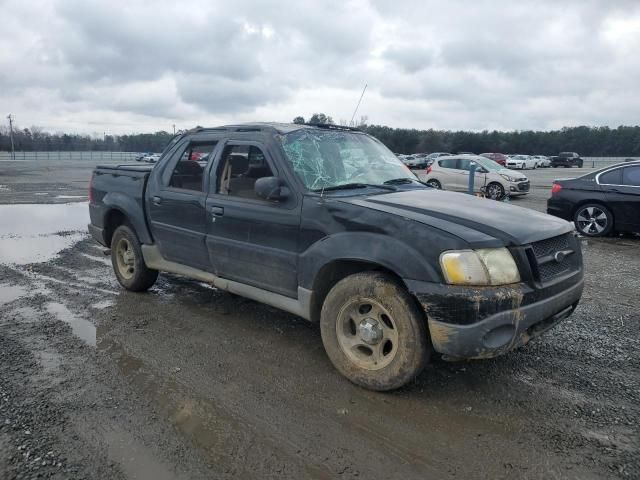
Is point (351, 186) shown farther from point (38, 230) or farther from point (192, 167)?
point (38, 230)

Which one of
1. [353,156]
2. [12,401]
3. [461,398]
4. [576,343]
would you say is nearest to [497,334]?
[461,398]

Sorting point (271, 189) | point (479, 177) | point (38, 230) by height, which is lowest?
point (38, 230)

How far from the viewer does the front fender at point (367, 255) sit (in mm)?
3102

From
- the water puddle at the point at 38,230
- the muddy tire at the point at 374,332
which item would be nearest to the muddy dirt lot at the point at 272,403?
the muddy tire at the point at 374,332

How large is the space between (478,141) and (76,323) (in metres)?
85.7

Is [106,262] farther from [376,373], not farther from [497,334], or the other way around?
[497,334]

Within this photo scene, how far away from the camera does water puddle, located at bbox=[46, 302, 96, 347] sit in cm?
443

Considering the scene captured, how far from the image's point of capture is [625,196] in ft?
30.4

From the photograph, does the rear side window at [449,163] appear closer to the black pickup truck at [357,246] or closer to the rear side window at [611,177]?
the rear side window at [611,177]

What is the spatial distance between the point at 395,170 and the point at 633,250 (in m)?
6.09

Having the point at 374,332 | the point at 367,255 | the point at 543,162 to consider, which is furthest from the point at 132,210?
the point at 543,162

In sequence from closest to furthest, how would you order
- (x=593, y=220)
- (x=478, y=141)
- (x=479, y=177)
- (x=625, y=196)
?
(x=625, y=196) → (x=593, y=220) → (x=479, y=177) → (x=478, y=141)

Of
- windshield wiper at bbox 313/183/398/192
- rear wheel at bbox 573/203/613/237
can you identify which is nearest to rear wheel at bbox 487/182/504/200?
rear wheel at bbox 573/203/613/237

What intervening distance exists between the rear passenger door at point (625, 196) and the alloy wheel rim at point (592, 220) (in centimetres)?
23
